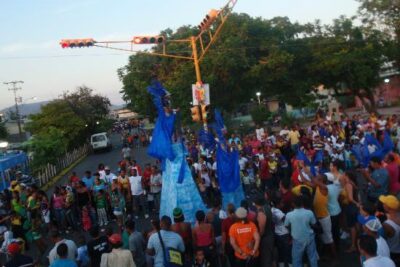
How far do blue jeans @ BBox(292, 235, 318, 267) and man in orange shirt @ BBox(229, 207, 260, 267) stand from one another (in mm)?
730

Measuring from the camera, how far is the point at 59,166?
32000 millimetres

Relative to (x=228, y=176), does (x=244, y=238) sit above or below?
below

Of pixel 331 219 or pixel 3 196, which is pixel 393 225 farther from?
pixel 3 196

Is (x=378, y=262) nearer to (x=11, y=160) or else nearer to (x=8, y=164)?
(x=8, y=164)

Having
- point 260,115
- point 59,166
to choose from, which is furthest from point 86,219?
point 260,115

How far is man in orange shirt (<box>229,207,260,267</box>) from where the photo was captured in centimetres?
674

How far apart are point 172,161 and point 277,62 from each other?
22384mm

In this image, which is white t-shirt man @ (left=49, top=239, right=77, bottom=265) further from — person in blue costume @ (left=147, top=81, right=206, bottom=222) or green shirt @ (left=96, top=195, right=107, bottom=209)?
green shirt @ (left=96, top=195, right=107, bottom=209)

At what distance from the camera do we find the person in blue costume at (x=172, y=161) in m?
10.2

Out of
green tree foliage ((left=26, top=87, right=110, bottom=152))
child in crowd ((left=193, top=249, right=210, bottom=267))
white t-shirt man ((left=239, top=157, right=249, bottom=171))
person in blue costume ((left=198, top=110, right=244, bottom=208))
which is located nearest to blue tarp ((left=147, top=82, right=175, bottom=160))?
person in blue costume ((left=198, top=110, right=244, bottom=208))

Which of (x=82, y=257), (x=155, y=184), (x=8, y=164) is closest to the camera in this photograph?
(x=82, y=257)

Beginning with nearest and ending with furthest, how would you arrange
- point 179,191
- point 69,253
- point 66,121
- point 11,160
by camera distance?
point 69,253 < point 179,191 < point 11,160 < point 66,121

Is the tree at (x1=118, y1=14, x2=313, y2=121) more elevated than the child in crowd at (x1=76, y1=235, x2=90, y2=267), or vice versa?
the tree at (x1=118, y1=14, x2=313, y2=121)

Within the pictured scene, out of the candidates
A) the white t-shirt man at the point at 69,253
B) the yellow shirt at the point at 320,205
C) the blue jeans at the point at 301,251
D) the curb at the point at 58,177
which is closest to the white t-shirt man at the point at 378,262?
the blue jeans at the point at 301,251
